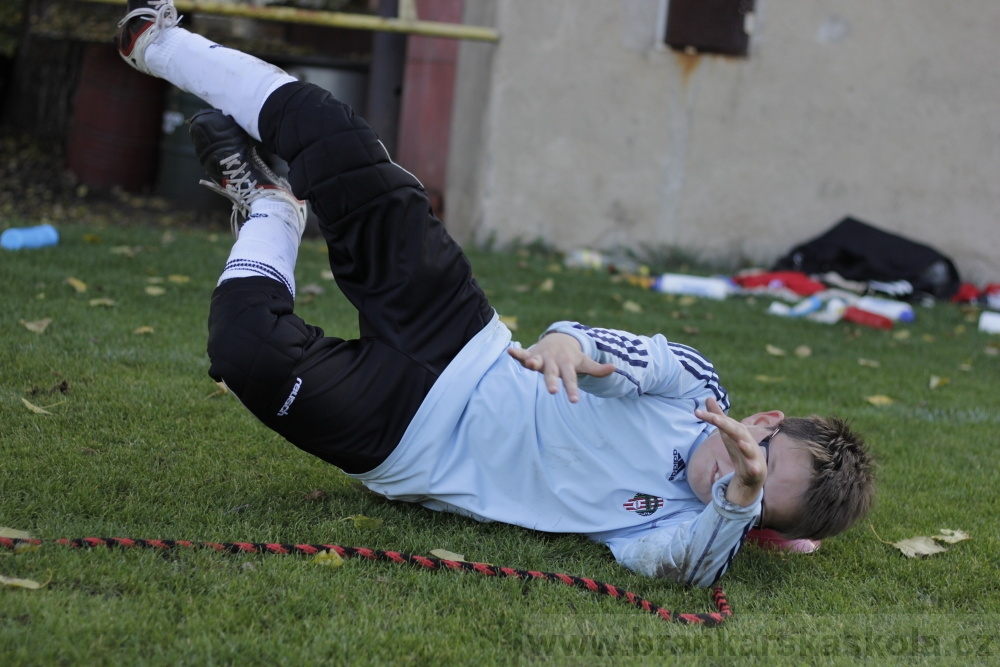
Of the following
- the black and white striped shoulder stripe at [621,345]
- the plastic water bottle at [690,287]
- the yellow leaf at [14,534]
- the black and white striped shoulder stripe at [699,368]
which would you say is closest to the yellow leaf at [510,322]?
the plastic water bottle at [690,287]

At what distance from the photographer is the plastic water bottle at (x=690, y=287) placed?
24.6 ft

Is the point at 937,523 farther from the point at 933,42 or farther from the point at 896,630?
the point at 933,42

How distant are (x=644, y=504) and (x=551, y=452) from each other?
30 centimetres

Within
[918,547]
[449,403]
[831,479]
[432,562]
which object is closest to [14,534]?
[432,562]

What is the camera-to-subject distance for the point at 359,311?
288 centimetres

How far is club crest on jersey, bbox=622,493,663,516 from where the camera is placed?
285 centimetres

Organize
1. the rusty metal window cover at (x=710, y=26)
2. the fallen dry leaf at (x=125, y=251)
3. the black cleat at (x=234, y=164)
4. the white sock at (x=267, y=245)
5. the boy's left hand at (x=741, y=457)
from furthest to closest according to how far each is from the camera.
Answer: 1. the rusty metal window cover at (x=710, y=26)
2. the fallen dry leaf at (x=125, y=251)
3. the black cleat at (x=234, y=164)
4. the white sock at (x=267, y=245)
5. the boy's left hand at (x=741, y=457)

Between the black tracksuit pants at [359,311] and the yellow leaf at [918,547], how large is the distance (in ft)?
4.63

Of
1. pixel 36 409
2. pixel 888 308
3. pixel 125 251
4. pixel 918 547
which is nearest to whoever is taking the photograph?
pixel 918 547

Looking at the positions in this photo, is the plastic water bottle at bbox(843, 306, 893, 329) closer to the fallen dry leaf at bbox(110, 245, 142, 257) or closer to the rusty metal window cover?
the rusty metal window cover

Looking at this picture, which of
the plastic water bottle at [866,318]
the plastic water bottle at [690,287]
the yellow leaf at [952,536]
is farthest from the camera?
the plastic water bottle at [690,287]

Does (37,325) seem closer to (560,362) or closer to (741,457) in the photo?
(560,362)

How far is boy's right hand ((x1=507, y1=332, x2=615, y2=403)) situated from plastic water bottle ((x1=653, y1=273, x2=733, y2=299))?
521 cm

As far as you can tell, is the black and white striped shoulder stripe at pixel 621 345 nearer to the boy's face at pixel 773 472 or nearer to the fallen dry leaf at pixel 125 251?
the boy's face at pixel 773 472
